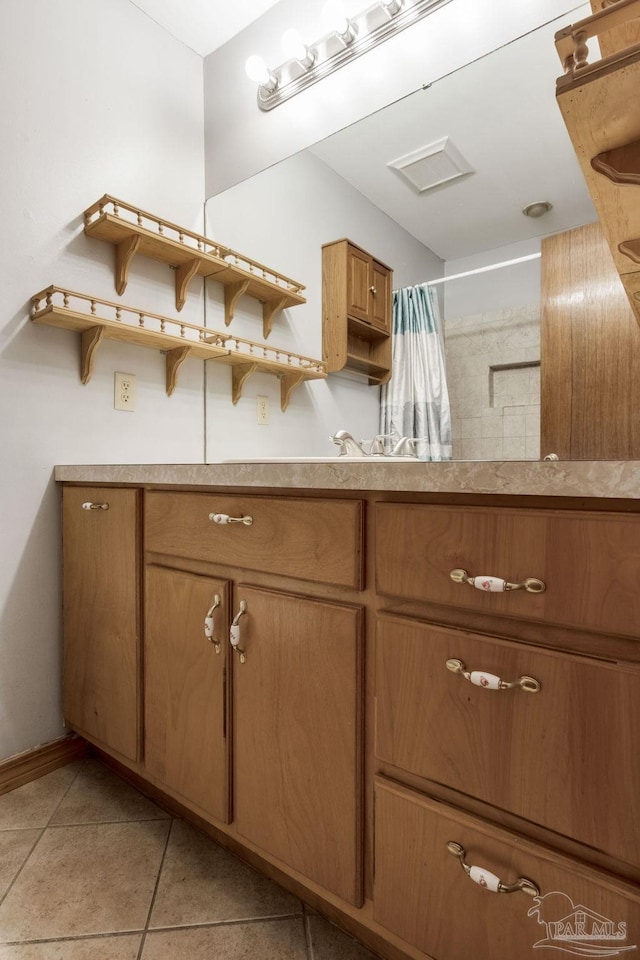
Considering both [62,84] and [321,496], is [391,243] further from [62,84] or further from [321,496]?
[62,84]

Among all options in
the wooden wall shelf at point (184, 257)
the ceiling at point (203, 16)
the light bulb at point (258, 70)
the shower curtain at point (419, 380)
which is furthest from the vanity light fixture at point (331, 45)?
the shower curtain at point (419, 380)

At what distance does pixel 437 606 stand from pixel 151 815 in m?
1.04

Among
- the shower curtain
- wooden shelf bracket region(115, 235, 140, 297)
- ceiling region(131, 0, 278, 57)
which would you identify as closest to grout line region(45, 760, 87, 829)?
the shower curtain

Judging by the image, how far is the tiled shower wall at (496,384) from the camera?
1.11m

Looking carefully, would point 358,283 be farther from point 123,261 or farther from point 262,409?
point 123,261

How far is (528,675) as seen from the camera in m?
0.63

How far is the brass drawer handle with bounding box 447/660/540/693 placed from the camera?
2.06 feet

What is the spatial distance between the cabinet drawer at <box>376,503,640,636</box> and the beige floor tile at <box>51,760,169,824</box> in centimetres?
101

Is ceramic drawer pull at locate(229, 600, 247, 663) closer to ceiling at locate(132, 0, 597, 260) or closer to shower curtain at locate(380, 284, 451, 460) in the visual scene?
shower curtain at locate(380, 284, 451, 460)

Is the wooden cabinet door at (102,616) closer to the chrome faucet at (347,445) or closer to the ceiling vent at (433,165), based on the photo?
the chrome faucet at (347,445)

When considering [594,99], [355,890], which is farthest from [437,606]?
[594,99]

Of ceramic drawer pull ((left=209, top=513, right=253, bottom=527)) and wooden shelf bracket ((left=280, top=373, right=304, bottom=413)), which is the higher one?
wooden shelf bracket ((left=280, top=373, right=304, bottom=413))

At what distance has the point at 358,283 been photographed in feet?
4.82

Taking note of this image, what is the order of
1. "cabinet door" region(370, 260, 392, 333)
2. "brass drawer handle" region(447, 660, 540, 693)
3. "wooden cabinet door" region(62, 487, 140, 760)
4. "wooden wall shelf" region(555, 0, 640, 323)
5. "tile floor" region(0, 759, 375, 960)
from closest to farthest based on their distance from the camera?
"wooden wall shelf" region(555, 0, 640, 323), "brass drawer handle" region(447, 660, 540, 693), "tile floor" region(0, 759, 375, 960), "wooden cabinet door" region(62, 487, 140, 760), "cabinet door" region(370, 260, 392, 333)
